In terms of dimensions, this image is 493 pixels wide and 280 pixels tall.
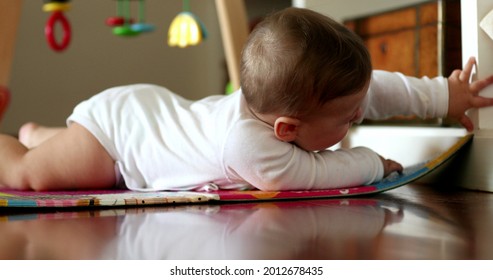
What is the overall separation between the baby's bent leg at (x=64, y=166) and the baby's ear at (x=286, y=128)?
1.02 ft

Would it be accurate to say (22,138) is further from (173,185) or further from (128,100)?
(173,185)

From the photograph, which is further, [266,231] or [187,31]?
[187,31]

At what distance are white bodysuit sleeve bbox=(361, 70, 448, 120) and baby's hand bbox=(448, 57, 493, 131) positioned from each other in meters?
0.01

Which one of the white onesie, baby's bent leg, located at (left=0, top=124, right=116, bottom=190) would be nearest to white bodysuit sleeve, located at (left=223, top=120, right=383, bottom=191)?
the white onesie

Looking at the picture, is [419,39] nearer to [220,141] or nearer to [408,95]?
[408,95]

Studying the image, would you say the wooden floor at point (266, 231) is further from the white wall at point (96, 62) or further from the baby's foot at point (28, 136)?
the white wall at point (96, 62)

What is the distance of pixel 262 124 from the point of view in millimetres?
852

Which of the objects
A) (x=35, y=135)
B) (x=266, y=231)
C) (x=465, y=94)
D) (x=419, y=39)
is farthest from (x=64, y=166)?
(x=419, y=39)

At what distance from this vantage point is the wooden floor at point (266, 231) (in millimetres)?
497

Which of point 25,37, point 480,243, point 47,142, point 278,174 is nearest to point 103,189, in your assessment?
point 47,142

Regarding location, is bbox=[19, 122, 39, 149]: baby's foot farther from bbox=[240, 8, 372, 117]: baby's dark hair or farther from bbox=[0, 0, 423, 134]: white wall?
bbox=[0, 0, 423, 134]: white wall

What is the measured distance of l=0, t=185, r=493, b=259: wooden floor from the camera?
497mm

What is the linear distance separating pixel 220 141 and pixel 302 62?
0.59 ft

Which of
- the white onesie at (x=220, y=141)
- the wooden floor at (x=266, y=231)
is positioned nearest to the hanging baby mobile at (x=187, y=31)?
the white onesie at (x=220, y=141)
